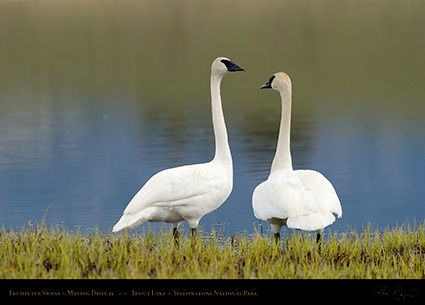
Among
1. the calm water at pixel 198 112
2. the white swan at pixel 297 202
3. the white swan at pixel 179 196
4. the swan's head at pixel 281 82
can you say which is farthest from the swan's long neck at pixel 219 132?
the calm water at pixel 198 112

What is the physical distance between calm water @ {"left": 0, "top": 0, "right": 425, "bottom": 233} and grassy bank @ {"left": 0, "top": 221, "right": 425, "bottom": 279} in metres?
3.29

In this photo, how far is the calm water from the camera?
1580cm

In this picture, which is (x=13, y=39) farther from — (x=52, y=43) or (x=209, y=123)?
(x=209, y=123)

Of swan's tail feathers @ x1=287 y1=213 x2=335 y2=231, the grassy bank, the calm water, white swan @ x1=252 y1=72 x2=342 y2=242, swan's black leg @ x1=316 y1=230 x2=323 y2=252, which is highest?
the calm water

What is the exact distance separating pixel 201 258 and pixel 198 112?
21726 millimetres

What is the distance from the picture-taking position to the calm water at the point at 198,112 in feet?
51.8

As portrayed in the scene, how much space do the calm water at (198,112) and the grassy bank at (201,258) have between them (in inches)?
130

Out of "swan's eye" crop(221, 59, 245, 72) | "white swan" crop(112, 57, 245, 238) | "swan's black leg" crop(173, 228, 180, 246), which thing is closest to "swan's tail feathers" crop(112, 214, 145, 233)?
"white swan" crop(112, 57, 245, 238)

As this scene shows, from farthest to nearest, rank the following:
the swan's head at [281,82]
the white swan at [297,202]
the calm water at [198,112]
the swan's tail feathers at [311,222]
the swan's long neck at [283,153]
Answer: the calm water at [198,112]
the swan's head at [281,82]
the swan's long neck at [283,153]
the white swan at [297,202]
the swan's tail feathers at [311,222]

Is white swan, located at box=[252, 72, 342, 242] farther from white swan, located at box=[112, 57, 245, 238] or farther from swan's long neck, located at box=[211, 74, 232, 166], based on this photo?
swan's long neck, located at box=[211, 74, 232, 166]

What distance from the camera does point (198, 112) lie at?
2984cm

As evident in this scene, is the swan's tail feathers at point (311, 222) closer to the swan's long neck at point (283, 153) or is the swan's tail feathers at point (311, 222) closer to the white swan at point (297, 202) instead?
the white swan at point (297, 202)

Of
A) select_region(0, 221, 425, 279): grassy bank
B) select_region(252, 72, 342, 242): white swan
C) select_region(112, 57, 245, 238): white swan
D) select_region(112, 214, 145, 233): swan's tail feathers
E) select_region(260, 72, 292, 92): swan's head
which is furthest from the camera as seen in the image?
select_region(260, 72, 292, 92): swan's head

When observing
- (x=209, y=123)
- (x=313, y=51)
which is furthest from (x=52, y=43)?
(x=209, y=123)
